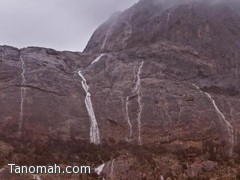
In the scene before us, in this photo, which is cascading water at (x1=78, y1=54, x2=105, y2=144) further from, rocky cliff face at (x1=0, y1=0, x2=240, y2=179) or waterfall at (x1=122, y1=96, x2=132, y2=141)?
waterfall at (x1=122, y1=96, x2=132, y2=141)

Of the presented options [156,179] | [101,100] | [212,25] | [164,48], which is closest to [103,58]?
[164,48]

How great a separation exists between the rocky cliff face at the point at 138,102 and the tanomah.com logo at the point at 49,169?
1.01 metres

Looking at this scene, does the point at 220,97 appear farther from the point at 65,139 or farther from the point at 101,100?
the point at 65,139

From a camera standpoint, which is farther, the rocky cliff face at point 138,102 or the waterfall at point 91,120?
the waterfall at point 91,120

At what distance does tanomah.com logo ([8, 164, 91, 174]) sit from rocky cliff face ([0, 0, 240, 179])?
1006 mm

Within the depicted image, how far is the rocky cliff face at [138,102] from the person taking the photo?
38.4 metres

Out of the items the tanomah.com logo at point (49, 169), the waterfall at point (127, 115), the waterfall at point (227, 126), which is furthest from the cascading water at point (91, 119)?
the waterfall at point (227, 126)

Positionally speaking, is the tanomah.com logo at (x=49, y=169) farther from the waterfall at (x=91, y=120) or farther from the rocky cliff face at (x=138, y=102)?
the waterfall at (x=91, y=120)

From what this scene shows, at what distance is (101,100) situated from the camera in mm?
46969

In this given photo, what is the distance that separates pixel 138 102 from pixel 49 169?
13.7 meters

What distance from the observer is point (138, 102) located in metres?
46.4

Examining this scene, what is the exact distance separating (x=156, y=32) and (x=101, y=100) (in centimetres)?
1758

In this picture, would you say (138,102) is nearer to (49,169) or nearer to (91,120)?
(91,120)

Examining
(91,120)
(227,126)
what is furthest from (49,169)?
(227,126)
